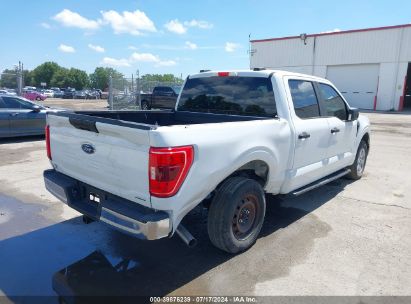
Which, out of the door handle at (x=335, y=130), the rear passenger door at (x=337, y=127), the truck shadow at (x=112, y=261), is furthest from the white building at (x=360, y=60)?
the truck shadow at (x=112, y=261)

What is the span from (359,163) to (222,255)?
4095 mm

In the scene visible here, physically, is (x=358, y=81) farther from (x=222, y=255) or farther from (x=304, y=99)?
(x=222, y=255)

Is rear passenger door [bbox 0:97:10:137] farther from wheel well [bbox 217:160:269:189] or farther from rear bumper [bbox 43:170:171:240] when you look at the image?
wheel well [bbox 217:160:269:189]

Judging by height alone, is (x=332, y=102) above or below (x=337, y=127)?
above

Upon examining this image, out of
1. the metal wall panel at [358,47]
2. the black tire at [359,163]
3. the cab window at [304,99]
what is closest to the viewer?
the cab window at [304,99]

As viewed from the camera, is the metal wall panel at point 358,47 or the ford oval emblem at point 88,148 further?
the metal wall panel at point 358,47

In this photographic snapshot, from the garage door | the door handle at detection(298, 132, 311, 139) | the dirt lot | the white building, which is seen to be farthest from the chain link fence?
the door handle at detection(298, 132, 311, 139)

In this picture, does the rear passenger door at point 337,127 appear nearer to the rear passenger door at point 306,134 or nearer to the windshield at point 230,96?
the rear passenger door at point 306,134

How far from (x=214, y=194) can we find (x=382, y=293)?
1.74 metres

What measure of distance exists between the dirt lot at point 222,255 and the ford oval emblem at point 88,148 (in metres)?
Result: 1.15

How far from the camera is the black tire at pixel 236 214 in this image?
138 inches

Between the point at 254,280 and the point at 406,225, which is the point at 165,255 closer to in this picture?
the point at 254,280

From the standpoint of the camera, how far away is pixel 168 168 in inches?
112

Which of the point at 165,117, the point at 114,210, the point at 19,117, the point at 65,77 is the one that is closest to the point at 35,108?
the point at 19,117
